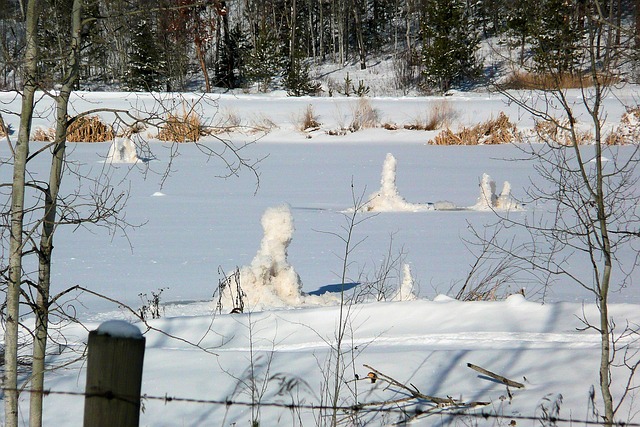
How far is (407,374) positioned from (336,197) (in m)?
10.1

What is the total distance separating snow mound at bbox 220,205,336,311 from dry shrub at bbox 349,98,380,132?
17.8 m

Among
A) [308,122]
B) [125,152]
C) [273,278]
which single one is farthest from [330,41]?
[273,278]

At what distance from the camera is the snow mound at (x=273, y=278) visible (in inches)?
280

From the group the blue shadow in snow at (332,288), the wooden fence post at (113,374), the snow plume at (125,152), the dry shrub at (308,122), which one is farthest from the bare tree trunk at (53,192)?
the dry shrub at (308,122)

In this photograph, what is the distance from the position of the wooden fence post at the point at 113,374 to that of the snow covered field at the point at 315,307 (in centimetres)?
131

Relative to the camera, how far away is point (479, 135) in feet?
76.4

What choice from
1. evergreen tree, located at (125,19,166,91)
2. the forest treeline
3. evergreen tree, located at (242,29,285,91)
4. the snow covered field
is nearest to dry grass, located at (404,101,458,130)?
the forest treeline

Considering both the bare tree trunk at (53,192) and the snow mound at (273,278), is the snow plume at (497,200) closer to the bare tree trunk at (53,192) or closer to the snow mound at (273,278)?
the snow mound at (273,278)

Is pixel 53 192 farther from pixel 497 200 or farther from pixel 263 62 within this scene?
pixel 263 62

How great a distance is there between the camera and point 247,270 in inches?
284

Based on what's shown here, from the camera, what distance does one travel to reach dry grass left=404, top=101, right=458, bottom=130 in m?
24.4

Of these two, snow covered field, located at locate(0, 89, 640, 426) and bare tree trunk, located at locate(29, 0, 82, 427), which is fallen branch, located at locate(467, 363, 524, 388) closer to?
snow covered field, located at locate(0, 89, 640, 426)

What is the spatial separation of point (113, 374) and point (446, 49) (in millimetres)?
33029

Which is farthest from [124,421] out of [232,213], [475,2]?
[475,2]
